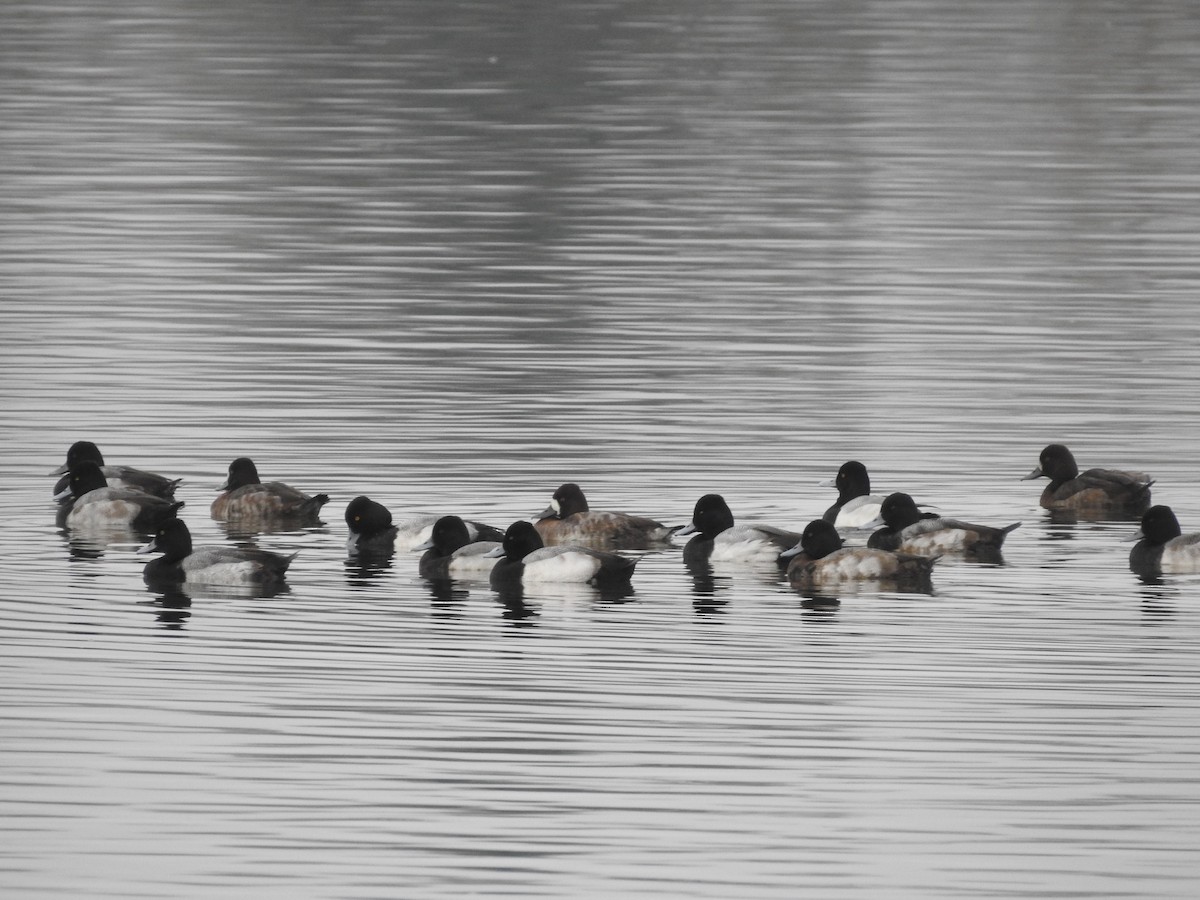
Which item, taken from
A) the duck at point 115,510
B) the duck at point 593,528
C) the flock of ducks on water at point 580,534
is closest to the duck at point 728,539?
the flock of ducks on water at point 580,534

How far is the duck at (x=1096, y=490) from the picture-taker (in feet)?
68.3

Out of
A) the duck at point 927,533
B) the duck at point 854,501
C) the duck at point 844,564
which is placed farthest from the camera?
the duck at point 854,501

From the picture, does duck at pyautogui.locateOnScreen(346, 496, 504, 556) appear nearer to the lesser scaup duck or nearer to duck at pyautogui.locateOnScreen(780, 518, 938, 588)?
the lesser scaup duck

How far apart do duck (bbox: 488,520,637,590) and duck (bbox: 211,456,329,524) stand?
2.41 metres

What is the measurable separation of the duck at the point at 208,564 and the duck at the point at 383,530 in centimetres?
75

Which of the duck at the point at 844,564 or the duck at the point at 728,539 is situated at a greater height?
the duck at the point at 728,539

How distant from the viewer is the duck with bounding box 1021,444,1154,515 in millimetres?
20812

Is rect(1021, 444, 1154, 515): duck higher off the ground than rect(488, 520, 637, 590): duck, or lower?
higher

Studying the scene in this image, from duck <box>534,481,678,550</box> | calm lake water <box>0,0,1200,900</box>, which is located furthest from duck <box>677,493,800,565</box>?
duck <box>534,481,678,550</box>

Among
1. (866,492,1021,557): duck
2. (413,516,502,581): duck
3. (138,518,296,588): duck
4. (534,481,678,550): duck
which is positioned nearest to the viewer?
(138,518,296,588): duck

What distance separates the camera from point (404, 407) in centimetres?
2550

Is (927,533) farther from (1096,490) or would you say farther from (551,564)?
(551,564)

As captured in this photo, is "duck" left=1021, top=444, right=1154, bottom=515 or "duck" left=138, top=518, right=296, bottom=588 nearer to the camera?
"duck" left=138, top=518, right=296, bottom=588

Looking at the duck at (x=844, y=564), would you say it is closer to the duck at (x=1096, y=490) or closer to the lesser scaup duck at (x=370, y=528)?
the duck at (x=1096, y=490)
